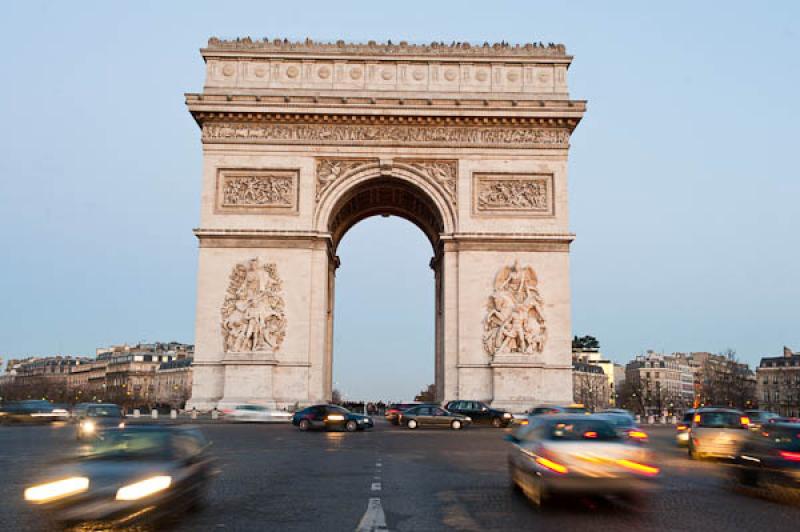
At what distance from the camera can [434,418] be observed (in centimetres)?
3300

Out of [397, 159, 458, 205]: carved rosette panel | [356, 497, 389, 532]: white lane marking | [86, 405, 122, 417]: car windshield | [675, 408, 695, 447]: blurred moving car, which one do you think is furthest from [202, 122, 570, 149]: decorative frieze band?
[356, 497, 389, 532]: white lane marking

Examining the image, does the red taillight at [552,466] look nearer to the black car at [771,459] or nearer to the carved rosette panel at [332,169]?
the black car at [771,459]

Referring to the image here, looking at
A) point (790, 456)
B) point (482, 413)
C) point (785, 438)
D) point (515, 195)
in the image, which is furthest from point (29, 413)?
point (790, 456)

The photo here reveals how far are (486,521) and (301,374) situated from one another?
27.1m

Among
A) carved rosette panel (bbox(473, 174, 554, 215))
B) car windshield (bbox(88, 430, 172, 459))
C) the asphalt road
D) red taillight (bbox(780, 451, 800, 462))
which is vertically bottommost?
the asphalt road

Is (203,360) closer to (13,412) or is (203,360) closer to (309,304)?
(309,304)

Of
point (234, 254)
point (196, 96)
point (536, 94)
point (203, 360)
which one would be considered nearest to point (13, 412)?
point (203, 360)

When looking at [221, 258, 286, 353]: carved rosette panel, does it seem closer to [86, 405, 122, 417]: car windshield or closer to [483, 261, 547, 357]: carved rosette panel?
[86, 405, 122, 417]: car windshield

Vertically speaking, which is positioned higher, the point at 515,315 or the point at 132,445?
the point at 515,315

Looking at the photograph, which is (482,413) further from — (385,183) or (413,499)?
(413,499)

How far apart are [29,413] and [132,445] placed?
35.6 m

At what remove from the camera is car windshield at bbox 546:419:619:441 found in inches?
405

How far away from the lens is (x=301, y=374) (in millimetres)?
35844

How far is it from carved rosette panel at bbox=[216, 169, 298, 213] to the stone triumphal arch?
7 centimetres
